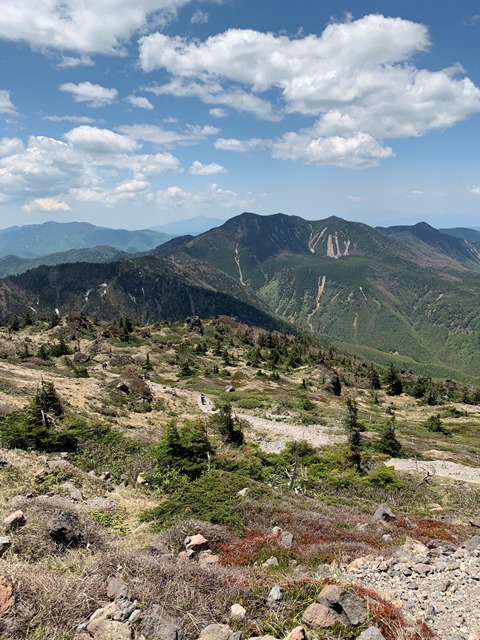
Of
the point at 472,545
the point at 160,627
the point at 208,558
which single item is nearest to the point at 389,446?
the point at 472,545

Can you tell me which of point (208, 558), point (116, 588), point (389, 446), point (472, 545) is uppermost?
point (116, 588)

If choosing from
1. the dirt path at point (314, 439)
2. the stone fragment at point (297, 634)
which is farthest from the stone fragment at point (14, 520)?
the dirt path at point (314, 439)

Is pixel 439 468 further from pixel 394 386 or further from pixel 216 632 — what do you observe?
pixel 394 386

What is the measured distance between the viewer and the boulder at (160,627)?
6527 mm

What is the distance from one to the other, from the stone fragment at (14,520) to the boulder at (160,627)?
480 cm

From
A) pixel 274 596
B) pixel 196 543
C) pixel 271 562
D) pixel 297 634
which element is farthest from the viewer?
pixel 196 543

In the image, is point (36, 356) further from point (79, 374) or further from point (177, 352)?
point (177, 352)

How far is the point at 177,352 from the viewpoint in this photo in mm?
108125

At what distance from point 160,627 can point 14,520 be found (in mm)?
5277

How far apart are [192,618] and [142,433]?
88.9 feet

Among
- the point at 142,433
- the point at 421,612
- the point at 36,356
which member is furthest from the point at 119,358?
the point at 421,612

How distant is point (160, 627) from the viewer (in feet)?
21.8

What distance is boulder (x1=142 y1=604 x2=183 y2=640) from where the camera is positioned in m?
6.53

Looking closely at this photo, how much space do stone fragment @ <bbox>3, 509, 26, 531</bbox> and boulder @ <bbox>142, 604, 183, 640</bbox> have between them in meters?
4.80
